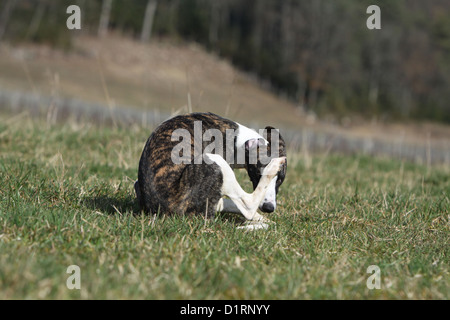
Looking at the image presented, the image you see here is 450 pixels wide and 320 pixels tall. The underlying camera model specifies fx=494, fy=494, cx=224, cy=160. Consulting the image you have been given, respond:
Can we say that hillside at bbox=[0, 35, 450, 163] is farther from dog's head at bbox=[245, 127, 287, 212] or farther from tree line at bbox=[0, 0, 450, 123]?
dog's head at bbox=[245, 127, 287, 212]

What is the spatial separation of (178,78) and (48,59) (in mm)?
11078

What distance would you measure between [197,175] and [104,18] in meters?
44.5

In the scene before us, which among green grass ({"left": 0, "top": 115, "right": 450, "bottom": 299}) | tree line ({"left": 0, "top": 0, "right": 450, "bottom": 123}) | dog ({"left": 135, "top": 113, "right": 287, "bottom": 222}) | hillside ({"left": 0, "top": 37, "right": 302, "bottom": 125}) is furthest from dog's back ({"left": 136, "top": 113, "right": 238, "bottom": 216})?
tree line ({"left": 0, "top": 0, "right": 450, "bottom": 123})

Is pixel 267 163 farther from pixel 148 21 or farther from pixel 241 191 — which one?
pixel 148 21

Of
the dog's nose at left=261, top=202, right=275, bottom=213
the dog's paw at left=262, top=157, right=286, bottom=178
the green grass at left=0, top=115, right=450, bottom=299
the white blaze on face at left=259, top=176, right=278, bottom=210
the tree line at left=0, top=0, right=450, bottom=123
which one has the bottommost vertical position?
the green grass at left=0, top=115, right=450, bottom=299

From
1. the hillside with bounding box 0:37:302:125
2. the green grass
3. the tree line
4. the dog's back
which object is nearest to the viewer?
the green grass

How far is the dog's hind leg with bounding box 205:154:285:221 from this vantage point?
418 cm

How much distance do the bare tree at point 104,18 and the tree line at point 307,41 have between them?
3.5 inches

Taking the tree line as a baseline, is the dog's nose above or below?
below

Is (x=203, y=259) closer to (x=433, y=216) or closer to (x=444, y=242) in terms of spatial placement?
(x=444, y=242)

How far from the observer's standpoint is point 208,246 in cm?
354

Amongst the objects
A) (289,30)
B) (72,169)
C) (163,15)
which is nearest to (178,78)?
(163,15)

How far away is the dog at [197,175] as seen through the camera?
415cm

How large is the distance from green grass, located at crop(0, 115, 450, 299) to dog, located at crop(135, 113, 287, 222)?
0.52ft
